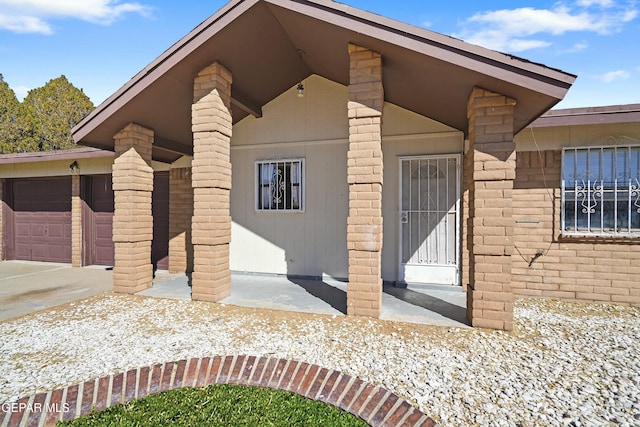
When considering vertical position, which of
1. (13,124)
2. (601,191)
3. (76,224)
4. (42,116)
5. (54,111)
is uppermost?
(54,111)

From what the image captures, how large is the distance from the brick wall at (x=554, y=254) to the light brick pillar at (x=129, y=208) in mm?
6914

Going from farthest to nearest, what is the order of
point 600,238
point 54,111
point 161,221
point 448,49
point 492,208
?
point 54,111 < point 161,221 < point 600,238 < point 492,208 < point 448,49

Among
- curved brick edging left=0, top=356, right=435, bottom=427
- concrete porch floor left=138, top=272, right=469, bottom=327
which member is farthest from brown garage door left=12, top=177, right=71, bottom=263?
curved brick edging left=0, top=356, right=435, bottom=427

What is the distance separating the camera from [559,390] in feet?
9.07

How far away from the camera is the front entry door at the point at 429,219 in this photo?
6.23 meters

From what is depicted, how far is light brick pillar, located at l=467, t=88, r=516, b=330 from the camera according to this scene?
4.02 m

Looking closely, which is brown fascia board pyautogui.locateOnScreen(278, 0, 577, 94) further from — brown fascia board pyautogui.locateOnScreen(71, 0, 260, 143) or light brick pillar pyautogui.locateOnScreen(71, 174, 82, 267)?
light brick pillar pyautogui.locateOnScreen(71, 174, 82, 267)

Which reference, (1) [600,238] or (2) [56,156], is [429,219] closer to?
(1) [600,238]

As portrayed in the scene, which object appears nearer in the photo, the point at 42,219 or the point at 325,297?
the point at 325,297

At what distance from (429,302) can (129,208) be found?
5.49 meters

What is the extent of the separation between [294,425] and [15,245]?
471 inches

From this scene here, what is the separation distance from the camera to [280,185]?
7.21 meters

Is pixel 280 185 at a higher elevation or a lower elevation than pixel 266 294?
higher

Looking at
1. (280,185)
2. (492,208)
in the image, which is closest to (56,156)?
(280,185)
